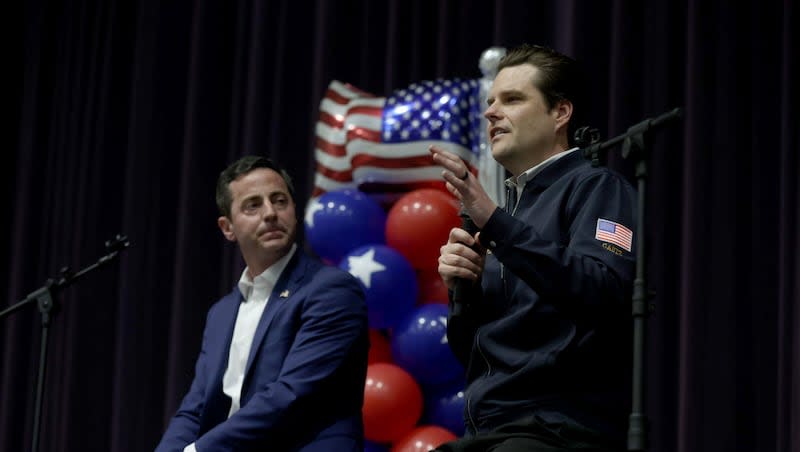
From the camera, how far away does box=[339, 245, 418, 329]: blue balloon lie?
3666mm

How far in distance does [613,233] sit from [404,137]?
5.86 ft

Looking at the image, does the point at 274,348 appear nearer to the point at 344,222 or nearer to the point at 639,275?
the point at 344,222

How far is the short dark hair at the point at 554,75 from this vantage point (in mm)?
2389

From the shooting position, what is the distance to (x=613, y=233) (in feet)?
6.97

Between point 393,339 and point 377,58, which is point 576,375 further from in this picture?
point 377,58

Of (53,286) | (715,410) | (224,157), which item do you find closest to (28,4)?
(224,157)

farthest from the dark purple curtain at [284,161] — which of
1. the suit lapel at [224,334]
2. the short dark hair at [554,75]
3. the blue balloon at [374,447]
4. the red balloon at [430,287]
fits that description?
the short dark hair at [554,75]

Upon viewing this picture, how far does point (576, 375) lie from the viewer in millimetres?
2119

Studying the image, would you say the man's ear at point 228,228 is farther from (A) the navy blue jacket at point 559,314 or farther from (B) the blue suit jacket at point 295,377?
(A) the navy blue jacket at point 559,314

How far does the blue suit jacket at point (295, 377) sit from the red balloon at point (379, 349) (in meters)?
0.65

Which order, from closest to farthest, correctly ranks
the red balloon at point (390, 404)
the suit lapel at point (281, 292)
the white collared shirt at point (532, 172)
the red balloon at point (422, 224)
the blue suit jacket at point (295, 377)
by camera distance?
the white collared shirt at point (532, 172)
the blue suit jacket at point (295, 377)
the suit lapel at point (281, 292)
the red balloon at point (390, 404)
the red balloon at point (422, 224)

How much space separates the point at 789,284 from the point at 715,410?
52 cm

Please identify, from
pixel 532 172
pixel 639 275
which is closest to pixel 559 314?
pixel 639 275

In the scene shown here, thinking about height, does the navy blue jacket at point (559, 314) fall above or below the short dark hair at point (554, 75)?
below
